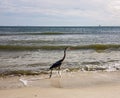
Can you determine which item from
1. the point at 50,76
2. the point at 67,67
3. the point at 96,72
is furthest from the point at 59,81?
the point at 67,67

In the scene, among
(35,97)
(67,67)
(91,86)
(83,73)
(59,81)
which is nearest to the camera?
(35,97)

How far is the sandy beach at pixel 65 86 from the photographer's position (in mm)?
6902

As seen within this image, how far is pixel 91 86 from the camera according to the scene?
27.2 ft

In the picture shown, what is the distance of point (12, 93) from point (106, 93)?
2.23m

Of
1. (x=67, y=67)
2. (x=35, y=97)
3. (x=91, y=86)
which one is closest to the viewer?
(x=35, y=97)

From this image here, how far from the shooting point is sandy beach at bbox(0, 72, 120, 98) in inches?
272

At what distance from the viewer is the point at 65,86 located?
8359 mm

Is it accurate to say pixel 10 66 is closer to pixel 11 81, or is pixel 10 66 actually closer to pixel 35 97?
pixel 11 81

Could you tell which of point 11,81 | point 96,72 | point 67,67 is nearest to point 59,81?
point 11,81

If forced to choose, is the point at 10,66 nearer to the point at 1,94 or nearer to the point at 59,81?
the point at 59,81

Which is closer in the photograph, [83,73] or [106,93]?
[106,93]

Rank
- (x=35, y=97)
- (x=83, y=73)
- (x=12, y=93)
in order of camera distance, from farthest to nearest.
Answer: (x=83, y=73) → (x=12, y=93) → (x=35, y=97)

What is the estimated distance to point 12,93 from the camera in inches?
278

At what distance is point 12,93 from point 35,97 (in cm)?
Answer: 72
